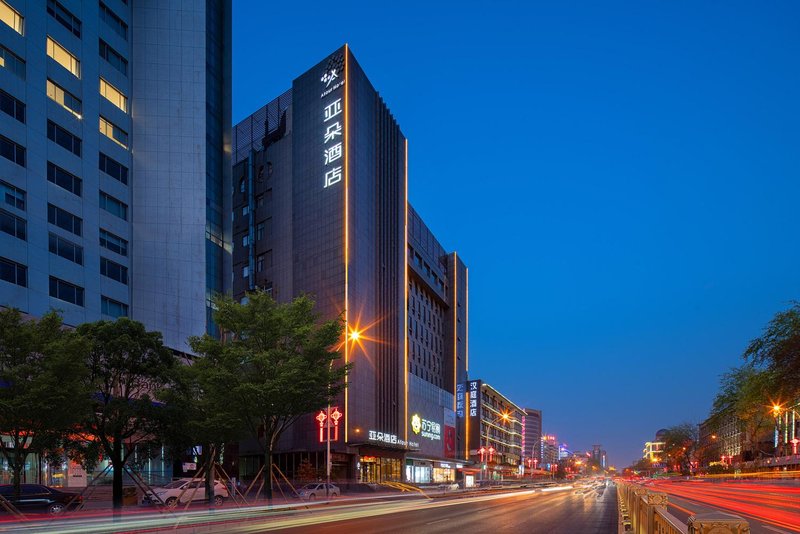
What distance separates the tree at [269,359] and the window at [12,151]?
2336 centimetres

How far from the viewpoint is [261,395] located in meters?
34.6

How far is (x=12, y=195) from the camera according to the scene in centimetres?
4778

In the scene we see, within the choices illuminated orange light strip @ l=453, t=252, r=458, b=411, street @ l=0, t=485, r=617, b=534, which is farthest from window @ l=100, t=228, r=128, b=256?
illuminated orange light strip @ l=453, t=252, r=458, b=411

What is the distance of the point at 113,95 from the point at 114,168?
24.3 feet

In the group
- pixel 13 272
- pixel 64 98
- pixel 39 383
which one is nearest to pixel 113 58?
pixel 64 98

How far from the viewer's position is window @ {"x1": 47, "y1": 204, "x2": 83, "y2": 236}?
2014 inches

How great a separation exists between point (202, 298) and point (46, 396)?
126 feet

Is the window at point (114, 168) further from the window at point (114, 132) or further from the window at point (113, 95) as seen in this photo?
the window at point (113, 95)

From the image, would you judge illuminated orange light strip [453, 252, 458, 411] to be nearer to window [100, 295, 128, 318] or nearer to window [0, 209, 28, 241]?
window [100, 295, 128, 318]

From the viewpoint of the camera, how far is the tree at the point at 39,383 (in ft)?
91.5

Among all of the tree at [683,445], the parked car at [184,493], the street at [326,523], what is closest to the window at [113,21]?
the parked car at [184,493]

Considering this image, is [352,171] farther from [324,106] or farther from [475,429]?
[475,429]

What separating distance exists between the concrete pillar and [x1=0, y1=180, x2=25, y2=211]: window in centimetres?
5383

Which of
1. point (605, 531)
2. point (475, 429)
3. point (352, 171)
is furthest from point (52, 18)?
point (475, 429)
